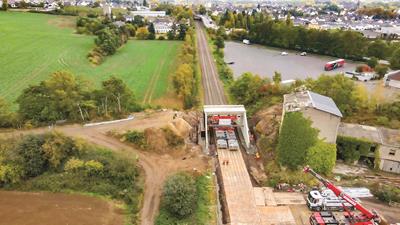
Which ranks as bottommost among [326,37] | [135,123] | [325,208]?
[325,208]

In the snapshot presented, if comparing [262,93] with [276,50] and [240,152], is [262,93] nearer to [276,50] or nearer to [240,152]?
[240,152]

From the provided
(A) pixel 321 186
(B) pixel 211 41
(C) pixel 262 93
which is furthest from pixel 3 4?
(A) pixel 321 186

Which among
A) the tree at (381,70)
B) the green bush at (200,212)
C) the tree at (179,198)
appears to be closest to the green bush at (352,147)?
the green bush at (200,212)

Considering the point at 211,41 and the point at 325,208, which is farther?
the point at 211,41

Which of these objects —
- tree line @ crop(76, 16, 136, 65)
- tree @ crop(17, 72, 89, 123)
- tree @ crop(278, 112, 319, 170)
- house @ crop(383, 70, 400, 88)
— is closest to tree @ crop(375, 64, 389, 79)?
house @ crop(383, 70, 400, 88)

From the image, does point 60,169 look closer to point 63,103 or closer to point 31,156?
point 31,156

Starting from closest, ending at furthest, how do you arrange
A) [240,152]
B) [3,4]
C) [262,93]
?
[240,152] → [262,93] → [3,4]

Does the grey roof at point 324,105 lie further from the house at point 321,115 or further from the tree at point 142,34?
the tree at point 142,34

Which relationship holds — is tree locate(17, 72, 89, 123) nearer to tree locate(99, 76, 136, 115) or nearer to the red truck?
tree locate(99, 76, 136, 115)
